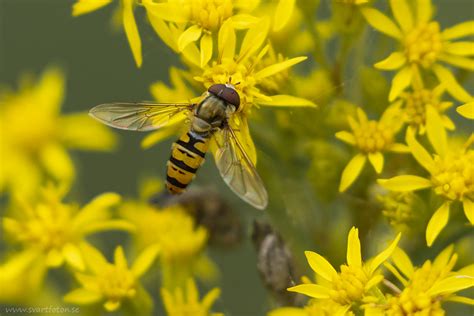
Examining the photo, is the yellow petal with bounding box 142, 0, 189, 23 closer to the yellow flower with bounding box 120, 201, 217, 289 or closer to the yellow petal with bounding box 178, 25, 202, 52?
the yellow petal with bounding box 178, 25, 202, 52

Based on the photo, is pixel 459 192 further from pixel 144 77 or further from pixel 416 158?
pixel 144 77

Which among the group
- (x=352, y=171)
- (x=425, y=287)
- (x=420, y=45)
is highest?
(x=420, y=45)

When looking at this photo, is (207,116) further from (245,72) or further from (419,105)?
(419,105)

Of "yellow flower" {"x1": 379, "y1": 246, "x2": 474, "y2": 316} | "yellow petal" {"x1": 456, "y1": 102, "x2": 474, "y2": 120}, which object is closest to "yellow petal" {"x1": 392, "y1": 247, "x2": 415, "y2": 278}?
"yellow flower" {"x1": 379, "y1": 246, "x2": 474, "y2": 316}

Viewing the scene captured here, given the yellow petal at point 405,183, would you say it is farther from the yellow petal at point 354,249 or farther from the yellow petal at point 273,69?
the yellow petal at point 273,69

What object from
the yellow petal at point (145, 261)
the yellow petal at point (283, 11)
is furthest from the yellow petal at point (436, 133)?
the yellow petal at point (145, 261)

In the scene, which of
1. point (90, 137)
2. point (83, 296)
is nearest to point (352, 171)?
point (83, 296)
